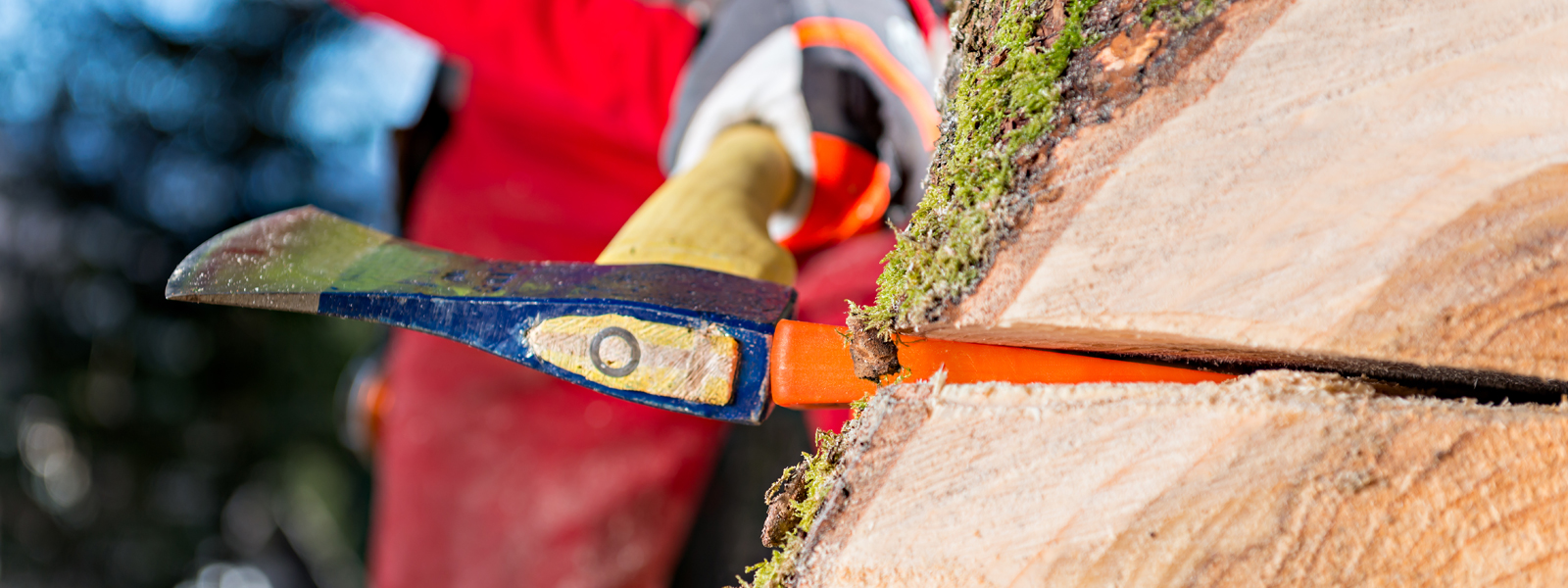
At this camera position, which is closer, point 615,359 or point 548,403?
point 615,359

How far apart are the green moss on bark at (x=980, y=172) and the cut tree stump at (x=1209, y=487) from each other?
0.18 ft

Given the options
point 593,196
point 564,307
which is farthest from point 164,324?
point 564,307

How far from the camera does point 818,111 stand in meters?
0.93

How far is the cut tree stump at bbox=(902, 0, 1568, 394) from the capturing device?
1.18ft

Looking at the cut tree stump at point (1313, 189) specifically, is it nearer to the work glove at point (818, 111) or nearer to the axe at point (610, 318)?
the axe at point (610, 318)

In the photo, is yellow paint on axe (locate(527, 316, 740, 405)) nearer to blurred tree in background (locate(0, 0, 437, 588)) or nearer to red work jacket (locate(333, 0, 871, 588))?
red work jacket (locate(333, 0, 871, 588))

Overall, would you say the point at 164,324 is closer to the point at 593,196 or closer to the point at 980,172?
the point at 593,196

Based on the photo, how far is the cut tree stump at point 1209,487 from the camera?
1.23 ft

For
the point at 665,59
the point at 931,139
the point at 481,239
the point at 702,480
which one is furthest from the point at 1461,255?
the point at 481,239

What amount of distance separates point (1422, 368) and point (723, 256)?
42 centimetres

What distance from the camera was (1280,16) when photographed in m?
0.37

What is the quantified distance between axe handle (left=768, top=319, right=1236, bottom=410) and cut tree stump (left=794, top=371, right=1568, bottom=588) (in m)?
0.06

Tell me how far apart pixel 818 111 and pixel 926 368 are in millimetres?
533

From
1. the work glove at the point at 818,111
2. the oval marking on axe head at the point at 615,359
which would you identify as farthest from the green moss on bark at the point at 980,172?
the work glove at the point at 818,111
